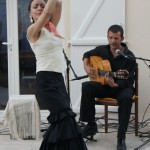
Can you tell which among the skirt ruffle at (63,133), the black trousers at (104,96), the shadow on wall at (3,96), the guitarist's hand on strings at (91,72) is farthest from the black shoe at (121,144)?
the shadow on wall at (3,96)

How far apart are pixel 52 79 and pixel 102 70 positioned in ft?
4.80

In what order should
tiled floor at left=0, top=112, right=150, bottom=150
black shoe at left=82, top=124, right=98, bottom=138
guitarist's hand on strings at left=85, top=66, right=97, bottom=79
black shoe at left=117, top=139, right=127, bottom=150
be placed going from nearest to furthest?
black shoe at left=117, top=139, right=127, bottom=150
tiled floor at left=0, top=112, right=150, bottom=150
black shoe at left=82, top=124, right=98, bottom=138
guitarist's hand on strings at left=85, top=66, right=97, bottom=79

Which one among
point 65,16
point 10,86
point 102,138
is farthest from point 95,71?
point 10,86

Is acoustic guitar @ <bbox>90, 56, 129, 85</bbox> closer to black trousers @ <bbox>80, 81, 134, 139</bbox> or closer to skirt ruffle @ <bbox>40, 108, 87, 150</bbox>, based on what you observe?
black trousers @ <bbox>80, 81, 134, 139</bbox>

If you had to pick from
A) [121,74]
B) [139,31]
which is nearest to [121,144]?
[121,74]

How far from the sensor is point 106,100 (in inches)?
163

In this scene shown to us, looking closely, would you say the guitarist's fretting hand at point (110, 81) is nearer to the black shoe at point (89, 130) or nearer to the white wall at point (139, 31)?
the black shoe at point (89, 130)

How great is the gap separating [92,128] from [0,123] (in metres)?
1.38

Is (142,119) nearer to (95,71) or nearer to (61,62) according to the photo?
(95,71)

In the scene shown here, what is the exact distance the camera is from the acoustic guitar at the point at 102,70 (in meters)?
3.93

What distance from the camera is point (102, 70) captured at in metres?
4.05

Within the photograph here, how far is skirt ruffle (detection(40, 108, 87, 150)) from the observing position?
2.69 metres

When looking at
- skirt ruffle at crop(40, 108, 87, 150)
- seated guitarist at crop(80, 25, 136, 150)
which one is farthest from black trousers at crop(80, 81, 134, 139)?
skirt ruffle at crop(40, 108, 87, 150)

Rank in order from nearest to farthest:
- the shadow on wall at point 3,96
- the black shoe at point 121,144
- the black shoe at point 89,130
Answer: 1. the black shoe at point 121,144
2. the black shoe at point 89,130
3. the shadow on wall at point 3,96
